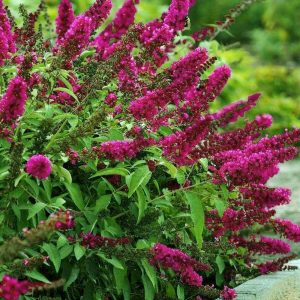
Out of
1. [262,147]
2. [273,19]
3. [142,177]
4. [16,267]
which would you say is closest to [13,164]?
[16,267]

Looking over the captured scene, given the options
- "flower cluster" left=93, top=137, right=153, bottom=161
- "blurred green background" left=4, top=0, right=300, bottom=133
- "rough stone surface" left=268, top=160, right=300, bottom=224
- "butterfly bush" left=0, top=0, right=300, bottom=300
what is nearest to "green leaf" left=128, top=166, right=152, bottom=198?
"butterfly bush" left=0, top=0, right=300, bottom=300

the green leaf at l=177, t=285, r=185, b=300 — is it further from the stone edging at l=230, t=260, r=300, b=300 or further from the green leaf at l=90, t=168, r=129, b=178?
the green leaf at l=90, t=168, r=129, b=178

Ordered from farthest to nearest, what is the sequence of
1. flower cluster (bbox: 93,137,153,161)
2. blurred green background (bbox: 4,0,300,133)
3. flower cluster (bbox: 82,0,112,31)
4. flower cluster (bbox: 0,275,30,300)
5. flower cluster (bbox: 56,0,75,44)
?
1. blurred green background (bbox: 4,0,300,133)
2. flower cluster (bbox: 56,0,75,44)
3. flower cluster (bbox: 82,0,112,31)
4. flower cluster (bbox: 93,137,153,161)
5. flower cluster (bbox: 0,275,30,300)

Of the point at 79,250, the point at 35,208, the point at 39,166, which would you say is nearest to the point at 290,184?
the point at 79,250

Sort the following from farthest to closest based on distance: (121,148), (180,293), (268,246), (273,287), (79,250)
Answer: (268,246)
(273,287)
(180,293)
(79,250)
(121,148)

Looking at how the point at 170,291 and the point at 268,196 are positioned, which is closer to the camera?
the point at 268,196

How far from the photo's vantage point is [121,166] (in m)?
3.17

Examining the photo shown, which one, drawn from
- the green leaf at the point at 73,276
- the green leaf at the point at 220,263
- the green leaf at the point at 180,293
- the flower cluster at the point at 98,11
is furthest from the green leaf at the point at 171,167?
the green leaf at the point at 220,263

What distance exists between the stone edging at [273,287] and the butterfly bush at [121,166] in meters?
0.18

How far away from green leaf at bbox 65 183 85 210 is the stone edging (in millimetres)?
854

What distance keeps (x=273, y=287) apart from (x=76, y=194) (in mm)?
1152

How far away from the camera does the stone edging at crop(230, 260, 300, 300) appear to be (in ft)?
11.6

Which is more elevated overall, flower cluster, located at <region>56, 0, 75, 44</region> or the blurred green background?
the blurred green background

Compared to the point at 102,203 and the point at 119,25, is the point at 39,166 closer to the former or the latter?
the point at 102,203
